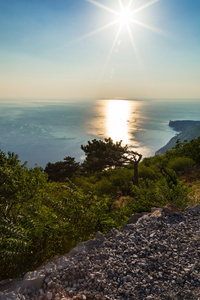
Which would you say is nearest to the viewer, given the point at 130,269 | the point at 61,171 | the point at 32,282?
the point at 32,282

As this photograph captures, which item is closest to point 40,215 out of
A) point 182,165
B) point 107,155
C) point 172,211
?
point 172,211

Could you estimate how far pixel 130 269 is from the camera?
4488 millimetres

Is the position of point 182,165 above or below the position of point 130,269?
below

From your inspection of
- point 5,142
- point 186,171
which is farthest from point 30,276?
point 5,142

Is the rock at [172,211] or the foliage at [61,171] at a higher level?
the rock at [172,211]

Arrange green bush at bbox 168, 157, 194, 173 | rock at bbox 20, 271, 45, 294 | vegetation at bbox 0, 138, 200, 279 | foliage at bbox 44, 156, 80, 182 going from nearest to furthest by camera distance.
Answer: rock at bbox 20, 271, 45, 294, vegetation at bbox 0, 138, 200, 279, green bush at bbox 168, 157, 194, 173, foliage at bbox 44, 156, 80, 182

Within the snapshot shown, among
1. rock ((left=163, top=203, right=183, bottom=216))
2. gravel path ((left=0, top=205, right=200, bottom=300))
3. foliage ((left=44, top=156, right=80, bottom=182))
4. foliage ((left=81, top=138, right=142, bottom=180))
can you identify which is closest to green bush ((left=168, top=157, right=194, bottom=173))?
foliage ((left=81, top=138, right=142, bottom=180))

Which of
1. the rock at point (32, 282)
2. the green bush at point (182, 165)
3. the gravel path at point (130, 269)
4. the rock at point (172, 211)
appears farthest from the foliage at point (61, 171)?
the rock at point (32, 282)

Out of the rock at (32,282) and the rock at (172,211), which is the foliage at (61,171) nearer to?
the rock at (172,211)

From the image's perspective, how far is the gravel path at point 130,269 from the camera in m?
3.90

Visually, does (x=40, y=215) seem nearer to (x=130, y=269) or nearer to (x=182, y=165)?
(x=130, y=269)

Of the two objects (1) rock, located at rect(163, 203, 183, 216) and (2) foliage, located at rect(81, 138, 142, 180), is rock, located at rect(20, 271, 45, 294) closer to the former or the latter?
(1) rock, located at rect(163, 203, 183, 216)

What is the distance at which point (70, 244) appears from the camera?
577cm

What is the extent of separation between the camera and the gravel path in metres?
3.90
